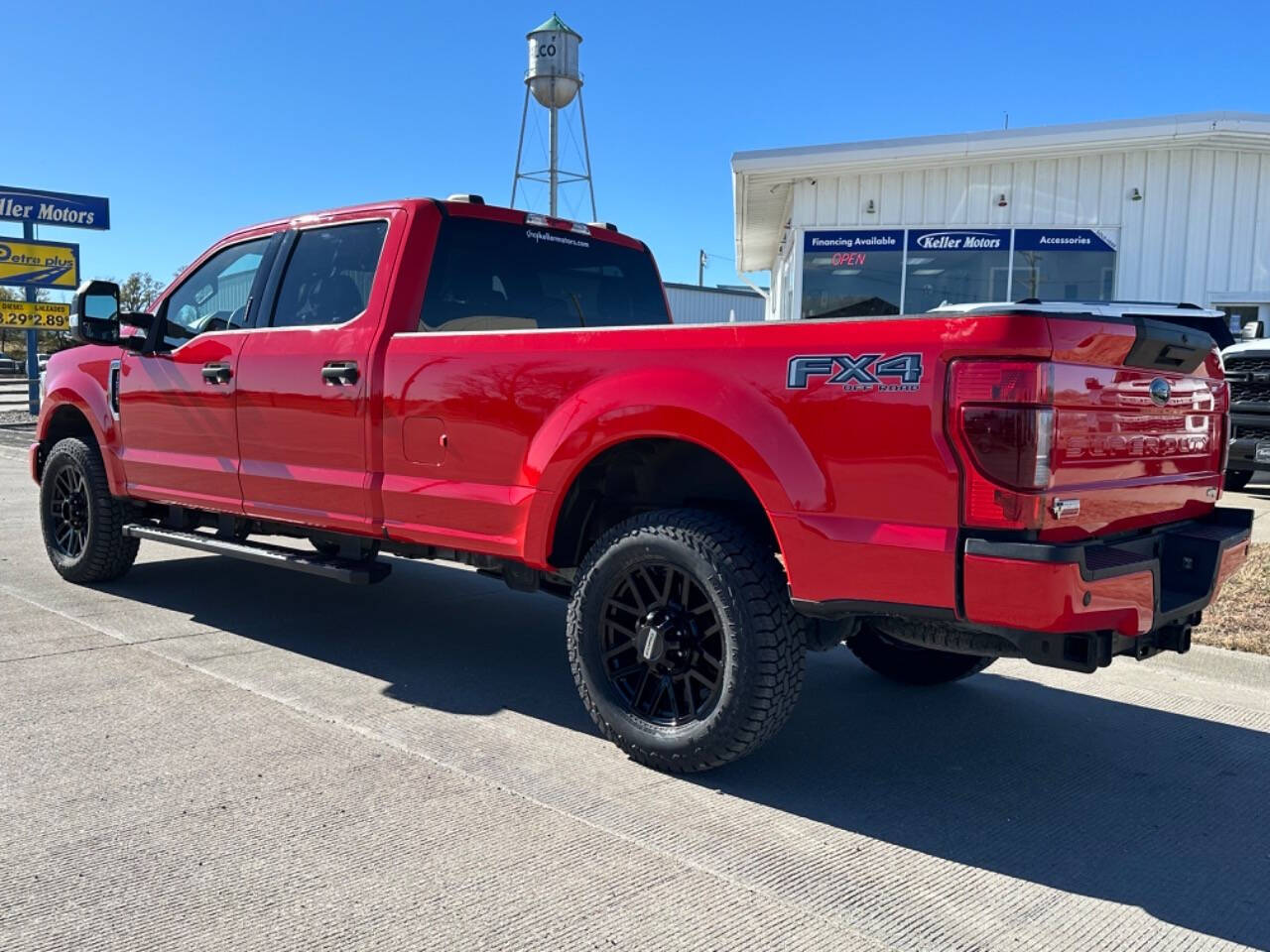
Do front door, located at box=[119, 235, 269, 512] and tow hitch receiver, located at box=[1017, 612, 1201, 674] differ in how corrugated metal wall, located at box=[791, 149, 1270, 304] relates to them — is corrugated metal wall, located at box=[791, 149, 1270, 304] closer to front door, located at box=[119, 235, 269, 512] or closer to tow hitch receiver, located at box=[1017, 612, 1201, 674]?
front door, located at box=[119, 235, 269, 512]

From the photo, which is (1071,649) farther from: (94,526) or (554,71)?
(554,71)

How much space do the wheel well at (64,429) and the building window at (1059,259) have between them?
12.1 m

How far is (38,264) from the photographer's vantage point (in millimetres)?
23016

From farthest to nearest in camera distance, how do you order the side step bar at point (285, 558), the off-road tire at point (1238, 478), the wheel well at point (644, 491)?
the off-road tire at point (1238, 478) → the side step bar at point (285, 558) → the wheel well at point (644, 491)

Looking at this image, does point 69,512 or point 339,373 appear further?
point 69,512

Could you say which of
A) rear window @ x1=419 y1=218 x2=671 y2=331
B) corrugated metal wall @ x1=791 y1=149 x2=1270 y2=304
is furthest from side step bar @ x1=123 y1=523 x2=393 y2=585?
corrugated metal wall @ x1=791 y1=149 x2=1270 y2=304

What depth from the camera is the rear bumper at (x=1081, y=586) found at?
274 cm

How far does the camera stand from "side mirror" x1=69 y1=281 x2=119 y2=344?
220 inches

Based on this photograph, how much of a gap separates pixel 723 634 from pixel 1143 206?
44.0ft

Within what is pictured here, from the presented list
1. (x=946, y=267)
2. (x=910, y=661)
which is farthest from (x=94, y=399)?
(x=946, y=267)

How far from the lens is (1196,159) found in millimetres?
14031

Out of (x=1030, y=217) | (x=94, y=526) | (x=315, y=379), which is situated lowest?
(x=94, y=526)

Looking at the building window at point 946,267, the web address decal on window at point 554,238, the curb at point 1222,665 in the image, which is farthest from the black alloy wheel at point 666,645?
the building window at point 946,267

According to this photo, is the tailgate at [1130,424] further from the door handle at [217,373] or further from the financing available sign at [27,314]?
the financing available sign at [27,314]
